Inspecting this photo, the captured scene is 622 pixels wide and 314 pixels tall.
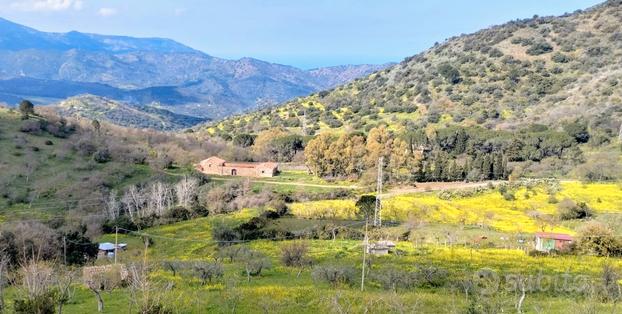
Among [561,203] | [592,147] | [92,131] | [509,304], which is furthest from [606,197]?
[92,131]

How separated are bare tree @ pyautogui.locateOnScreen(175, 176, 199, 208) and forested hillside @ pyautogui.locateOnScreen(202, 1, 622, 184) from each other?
18.7 m

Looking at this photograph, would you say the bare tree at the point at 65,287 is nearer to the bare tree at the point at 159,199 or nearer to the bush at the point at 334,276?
the bush at the point at 334,276

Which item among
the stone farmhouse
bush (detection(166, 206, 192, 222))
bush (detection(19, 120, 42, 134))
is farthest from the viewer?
the stone farmhouse

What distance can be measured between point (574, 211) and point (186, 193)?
129 feet

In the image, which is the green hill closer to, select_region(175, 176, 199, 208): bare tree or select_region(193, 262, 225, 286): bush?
select_region(175, 176, 199, 208): bare tree

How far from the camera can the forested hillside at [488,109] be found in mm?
70875

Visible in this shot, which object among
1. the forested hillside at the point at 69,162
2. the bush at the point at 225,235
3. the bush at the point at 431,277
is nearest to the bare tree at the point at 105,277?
the bush at the point at 431,277

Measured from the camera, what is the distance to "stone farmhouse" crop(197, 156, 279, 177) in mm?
75188

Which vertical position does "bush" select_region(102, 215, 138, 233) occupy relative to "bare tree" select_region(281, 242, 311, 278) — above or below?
below

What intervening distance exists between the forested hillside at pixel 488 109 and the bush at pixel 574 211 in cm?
1634

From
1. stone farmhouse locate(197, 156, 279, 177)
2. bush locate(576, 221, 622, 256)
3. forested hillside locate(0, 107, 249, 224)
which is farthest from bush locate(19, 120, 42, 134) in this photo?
bush locate(576, 221, 622, 256)

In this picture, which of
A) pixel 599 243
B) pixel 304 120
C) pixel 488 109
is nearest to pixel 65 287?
pixel 599 243

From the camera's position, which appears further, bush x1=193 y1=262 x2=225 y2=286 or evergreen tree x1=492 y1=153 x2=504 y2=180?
evergreen tree x1=492 y1=153 x2=504 y2=180

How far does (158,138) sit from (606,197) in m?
72.2
